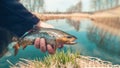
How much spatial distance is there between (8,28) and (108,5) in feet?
4.12

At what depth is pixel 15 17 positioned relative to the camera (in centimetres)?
101

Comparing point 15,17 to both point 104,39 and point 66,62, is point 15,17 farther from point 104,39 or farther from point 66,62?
point 104,39

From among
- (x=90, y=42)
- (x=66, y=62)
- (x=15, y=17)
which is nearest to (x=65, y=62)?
(x=66, y=62)

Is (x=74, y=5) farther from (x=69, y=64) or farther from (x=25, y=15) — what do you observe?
(x=25, y=15)

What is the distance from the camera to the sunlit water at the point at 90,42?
2074 mm

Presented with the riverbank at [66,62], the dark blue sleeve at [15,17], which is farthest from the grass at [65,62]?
the dark blue sleeve at [15,17]

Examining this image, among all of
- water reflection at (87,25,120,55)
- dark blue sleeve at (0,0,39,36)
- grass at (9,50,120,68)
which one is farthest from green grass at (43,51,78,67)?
dark blue sleeve at (0,0,39,36)

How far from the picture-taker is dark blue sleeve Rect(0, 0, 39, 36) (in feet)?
3.23

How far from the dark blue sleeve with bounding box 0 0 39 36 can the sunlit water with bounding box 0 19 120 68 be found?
104cm

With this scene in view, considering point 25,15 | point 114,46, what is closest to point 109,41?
point 114,46

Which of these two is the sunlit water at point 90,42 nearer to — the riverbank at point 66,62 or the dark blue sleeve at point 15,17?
the riverbank at point 66,62

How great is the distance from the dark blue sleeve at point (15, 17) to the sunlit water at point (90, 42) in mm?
1044

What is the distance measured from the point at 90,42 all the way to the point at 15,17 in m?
1.18

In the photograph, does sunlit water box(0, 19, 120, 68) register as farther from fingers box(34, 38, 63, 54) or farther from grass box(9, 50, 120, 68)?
fingers box(34, 38, 63, 54)
